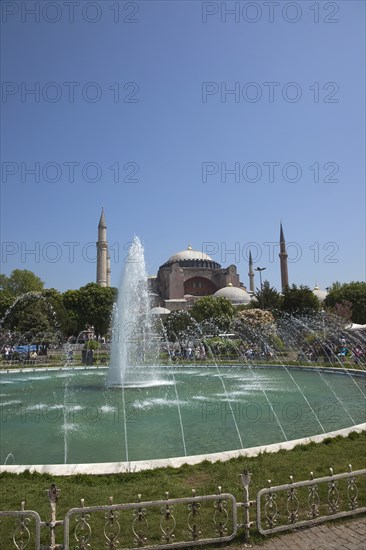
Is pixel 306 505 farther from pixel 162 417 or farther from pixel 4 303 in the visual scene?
pixel 4 303

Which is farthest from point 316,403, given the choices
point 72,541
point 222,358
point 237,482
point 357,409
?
point 222,358

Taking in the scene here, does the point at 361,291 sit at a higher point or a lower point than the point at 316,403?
higher

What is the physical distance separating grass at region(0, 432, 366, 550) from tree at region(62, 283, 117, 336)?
44.8 m

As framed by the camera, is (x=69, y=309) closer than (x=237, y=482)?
No

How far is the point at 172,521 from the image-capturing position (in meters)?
4.18

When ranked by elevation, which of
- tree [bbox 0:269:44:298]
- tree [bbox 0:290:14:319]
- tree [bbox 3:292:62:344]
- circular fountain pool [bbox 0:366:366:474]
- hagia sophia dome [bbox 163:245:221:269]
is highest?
hagia sophia dome [bbox 163:245:221:269]

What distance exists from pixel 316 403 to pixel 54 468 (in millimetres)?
7573

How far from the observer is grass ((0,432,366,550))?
429 centimetres

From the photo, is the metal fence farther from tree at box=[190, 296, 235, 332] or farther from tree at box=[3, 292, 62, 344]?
tree at box=[190, 296, 235, 332]

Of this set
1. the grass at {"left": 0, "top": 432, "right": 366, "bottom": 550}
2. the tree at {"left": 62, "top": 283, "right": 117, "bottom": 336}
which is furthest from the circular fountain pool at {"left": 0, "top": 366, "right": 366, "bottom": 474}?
the tree at {"left": 62, "top": 283, "right": 117, "bottom": 336}

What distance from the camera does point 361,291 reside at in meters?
51.8

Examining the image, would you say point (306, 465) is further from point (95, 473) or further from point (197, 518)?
point (95, 473)

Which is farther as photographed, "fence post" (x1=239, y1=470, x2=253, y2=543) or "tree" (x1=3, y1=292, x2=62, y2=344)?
"tree" (x1=3, y1=292, x2=62, y2=344)

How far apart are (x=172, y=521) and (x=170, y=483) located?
1.02 meters
